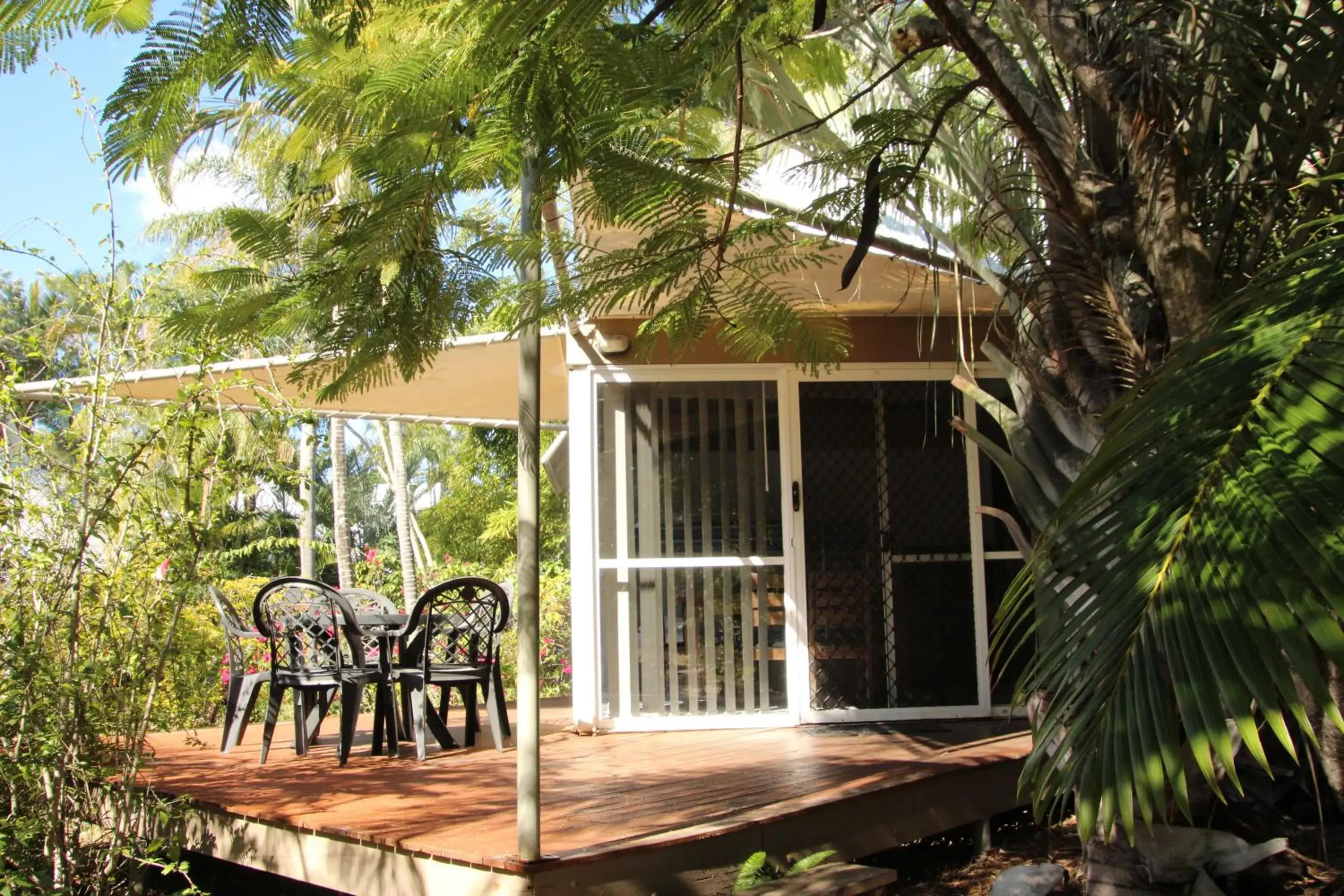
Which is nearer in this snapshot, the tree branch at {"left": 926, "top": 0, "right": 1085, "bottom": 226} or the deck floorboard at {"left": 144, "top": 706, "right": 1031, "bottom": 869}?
the tree branch at {"left": 926, "top": 0, "right": 1085, "bottom": 226}

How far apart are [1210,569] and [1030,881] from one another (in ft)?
9.51

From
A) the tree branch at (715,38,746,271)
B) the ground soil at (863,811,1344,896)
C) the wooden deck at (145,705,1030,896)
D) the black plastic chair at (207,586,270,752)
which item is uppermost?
the tree branch at (715,38,746,271)

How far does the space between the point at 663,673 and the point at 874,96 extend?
3.49 metres

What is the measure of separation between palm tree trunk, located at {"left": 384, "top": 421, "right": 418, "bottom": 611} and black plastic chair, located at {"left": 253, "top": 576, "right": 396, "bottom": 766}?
15302mm

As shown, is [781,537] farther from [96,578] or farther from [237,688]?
[96,578]

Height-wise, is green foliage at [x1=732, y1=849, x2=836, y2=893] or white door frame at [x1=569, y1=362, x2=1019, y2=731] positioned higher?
white door frame at [x1=569, y1=362, x2=1019, y2=731]

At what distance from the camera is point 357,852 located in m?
3.85

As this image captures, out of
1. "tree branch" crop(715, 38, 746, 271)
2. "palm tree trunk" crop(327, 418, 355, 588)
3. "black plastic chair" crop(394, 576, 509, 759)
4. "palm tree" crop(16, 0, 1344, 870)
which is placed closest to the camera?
"palm tree" crop(16, 0, 1344, 870)

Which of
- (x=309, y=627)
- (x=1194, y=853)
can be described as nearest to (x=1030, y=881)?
(x=1194, y=853)

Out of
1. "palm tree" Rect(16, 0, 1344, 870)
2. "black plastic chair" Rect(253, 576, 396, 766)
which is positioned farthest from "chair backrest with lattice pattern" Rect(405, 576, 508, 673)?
"palm tree" Rect(16, 0, 1344, 870)

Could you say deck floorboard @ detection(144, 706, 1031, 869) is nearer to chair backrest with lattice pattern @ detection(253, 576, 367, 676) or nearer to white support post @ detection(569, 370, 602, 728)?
white support post @ detection(569, 370, 602, 728)

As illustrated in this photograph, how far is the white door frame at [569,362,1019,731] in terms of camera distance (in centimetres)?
671

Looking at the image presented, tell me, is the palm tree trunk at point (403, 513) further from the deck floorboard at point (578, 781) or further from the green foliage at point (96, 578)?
the green foliage at point (96, 578)

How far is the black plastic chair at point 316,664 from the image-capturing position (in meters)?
5.53
